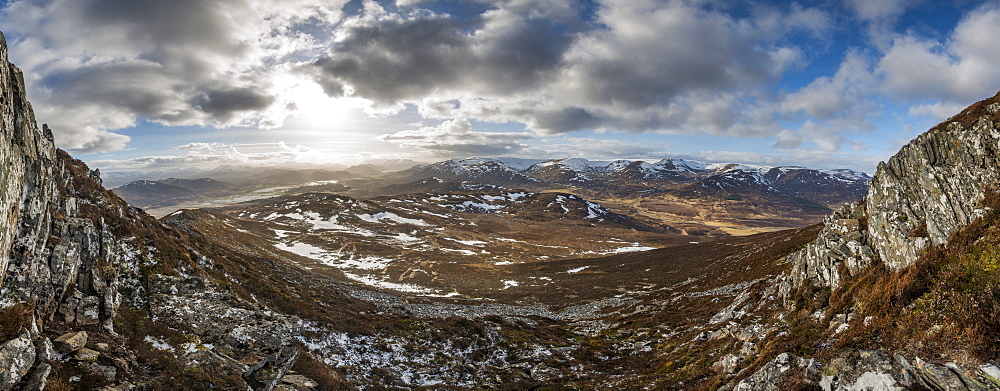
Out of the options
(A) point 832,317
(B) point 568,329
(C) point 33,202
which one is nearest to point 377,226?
(B) point 568,329

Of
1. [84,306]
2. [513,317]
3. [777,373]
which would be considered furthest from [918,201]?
[84,306]

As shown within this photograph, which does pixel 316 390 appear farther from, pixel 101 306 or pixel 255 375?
pixel 101 306

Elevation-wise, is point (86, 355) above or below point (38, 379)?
below

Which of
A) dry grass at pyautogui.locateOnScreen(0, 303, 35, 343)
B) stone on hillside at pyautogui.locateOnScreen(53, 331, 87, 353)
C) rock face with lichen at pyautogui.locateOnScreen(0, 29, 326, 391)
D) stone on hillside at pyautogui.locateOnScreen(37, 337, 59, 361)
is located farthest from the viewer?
stone on hillside at pyautogui.locateOnScreen(53, 331, 87, 353)

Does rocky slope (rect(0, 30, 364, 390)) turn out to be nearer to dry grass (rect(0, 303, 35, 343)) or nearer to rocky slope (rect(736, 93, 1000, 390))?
dry grass (rect(0, 303, 35, 343))

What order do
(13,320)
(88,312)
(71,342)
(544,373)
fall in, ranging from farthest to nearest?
(544,373) < (88,312) < (71,342) < (13,320)

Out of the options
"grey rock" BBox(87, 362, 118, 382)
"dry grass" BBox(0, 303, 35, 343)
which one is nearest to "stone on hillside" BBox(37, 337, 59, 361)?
"dry grass" BBox(0, 303, 35, 343)

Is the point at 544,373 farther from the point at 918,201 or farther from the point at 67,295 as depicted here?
the point at 67,295
